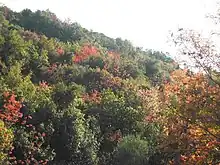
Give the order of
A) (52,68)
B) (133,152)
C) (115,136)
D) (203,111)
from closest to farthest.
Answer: (203,111) < (133,152) < (115,136) < (52,68)

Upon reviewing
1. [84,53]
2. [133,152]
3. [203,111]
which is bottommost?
[133,152]

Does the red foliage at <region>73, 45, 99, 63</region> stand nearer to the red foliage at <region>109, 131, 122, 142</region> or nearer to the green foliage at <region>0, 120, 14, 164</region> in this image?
the red foliage at <region>109, 131, 122, 142</region>

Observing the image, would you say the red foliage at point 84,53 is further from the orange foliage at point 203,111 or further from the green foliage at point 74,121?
the orange foliage at point 203,111

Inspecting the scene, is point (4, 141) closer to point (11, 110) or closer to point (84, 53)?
point (11, 110)

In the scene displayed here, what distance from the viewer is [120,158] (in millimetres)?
30625

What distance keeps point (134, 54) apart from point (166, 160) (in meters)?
50.5

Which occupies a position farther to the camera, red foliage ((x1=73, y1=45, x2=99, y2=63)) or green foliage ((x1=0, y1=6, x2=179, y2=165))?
red foliage ((x1=73, y1=45, x2=99, y2=63))

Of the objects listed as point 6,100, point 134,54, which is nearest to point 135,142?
point 6,100

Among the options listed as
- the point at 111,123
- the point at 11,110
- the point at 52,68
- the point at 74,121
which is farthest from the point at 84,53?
the point at 11,110

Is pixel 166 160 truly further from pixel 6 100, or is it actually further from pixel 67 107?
pixel 6 100

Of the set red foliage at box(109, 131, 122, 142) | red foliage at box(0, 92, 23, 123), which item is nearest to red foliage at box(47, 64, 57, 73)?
red foliage at box(109, 131, 122, 142)

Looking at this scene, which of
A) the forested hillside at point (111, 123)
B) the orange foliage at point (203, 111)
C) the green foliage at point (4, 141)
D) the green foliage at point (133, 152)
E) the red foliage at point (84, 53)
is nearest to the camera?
the orange foliage at point (203, 111)

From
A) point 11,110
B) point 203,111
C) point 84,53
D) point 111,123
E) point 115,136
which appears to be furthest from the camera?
point 84,53

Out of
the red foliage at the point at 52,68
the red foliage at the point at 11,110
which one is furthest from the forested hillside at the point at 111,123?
the red foliage at the point at 52,68
